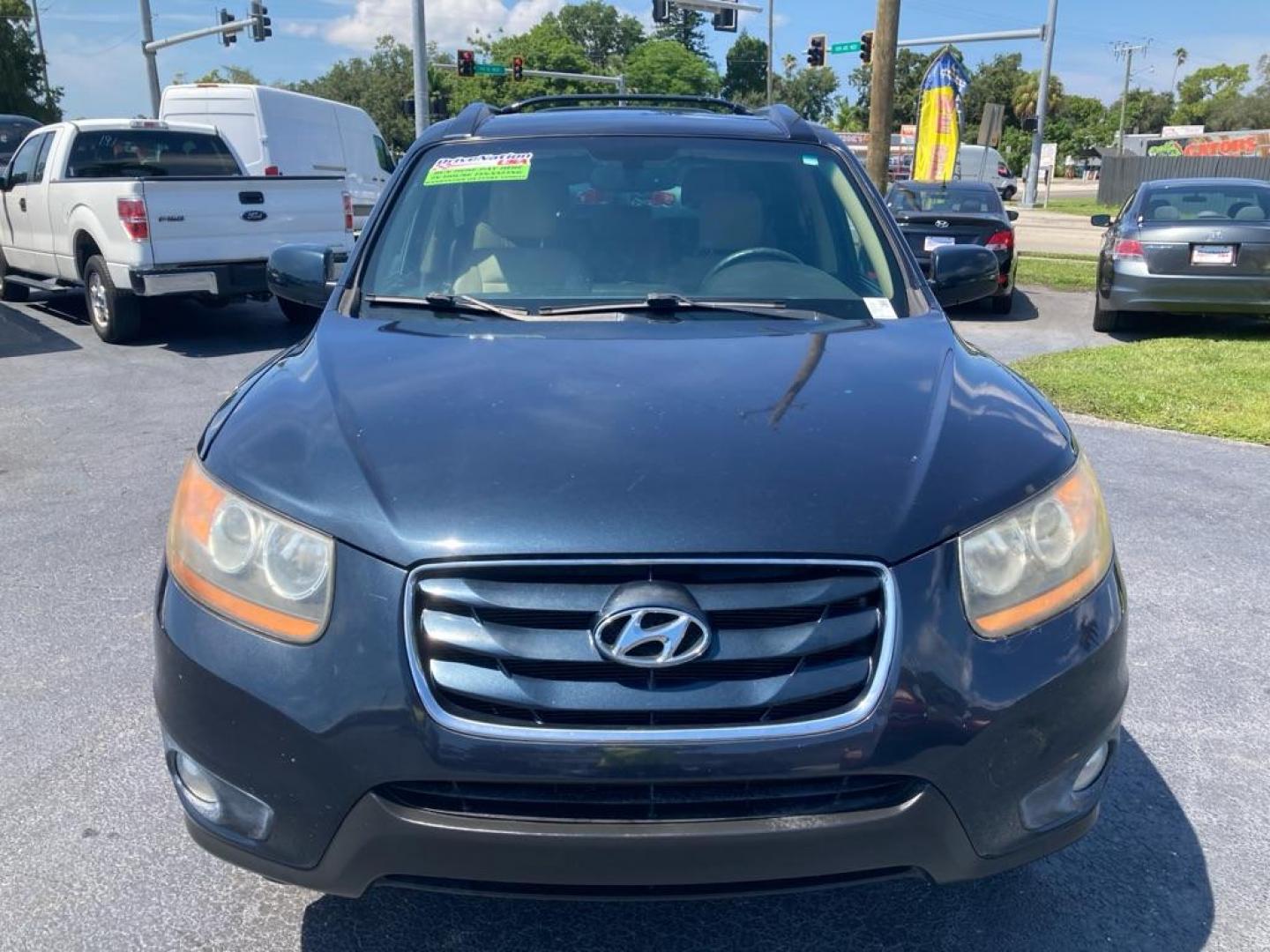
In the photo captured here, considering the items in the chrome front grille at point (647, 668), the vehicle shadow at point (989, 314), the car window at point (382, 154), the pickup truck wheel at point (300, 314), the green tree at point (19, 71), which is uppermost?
the green tree at point (19, 71)

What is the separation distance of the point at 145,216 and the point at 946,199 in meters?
9.32

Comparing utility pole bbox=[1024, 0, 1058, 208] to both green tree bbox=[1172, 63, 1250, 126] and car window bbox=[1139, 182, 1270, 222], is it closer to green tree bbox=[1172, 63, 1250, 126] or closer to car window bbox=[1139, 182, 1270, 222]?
car window bbox=[1139, 182, 1270, 222]

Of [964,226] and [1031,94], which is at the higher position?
[1031,94]

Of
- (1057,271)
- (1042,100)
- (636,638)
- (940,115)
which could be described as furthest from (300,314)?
(1042,100)

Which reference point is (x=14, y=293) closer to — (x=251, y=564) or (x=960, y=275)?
(x=960, y=275)

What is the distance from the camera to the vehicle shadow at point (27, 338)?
984 centimetres

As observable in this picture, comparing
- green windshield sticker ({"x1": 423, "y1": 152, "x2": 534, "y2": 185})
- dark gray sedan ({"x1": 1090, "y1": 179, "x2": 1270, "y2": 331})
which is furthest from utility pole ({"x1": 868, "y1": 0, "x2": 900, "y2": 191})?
green windshield sticker ({"x1": 423, "y1": 152, "x2": 534, "y2": 185})

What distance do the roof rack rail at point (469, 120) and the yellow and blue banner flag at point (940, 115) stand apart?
53.7ft

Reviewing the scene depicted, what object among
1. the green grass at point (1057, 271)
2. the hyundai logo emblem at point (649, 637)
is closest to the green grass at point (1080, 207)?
the green grass at point (1057, 271)

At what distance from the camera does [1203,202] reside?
11.1 metres

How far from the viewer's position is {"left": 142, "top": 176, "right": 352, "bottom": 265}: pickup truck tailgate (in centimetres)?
929

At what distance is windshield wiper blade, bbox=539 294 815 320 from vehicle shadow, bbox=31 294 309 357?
6.65 metres

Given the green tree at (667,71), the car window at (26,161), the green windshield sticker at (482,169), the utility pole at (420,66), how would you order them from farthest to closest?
the green tree at (667,71)
the utility pole at (420,66)
the car window at (26,161)
the green windshield sticker at (482,169)

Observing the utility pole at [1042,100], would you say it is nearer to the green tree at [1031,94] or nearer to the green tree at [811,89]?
the green tree at [1031,94]
